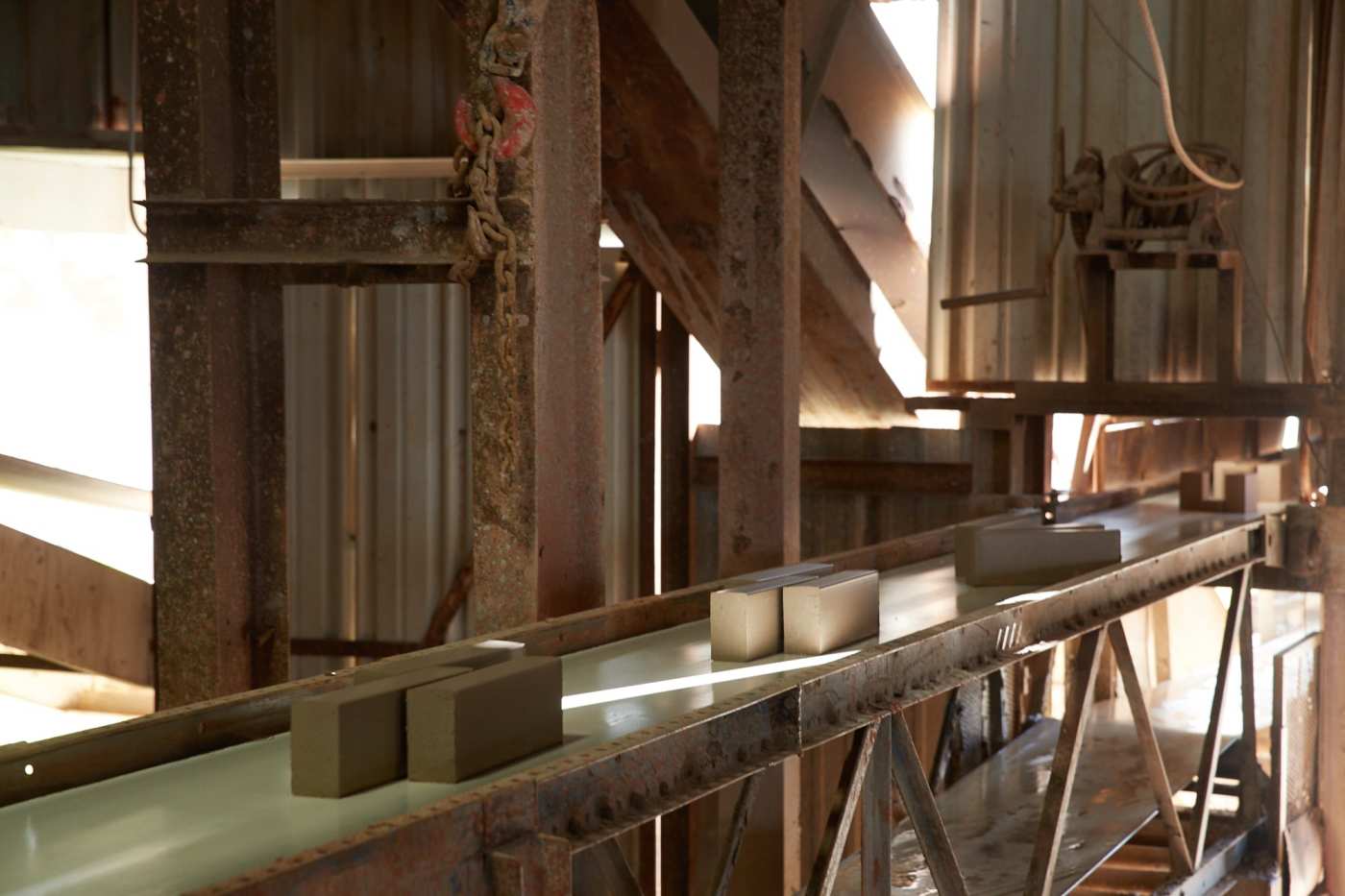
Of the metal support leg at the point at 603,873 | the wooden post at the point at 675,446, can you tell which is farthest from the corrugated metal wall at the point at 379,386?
the metal support leg at the point at 603,873

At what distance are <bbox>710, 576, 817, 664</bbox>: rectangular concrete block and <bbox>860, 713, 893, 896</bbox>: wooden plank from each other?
44cm

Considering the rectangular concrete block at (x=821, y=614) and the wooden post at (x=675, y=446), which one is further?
the wooden post at (x=675, y=446)

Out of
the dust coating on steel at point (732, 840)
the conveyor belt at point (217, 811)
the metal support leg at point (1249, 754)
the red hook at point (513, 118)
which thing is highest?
the red hook at point (513, 118)

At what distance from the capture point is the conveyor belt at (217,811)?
2.80 metres

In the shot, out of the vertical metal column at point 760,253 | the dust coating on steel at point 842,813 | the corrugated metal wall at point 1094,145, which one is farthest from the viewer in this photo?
the corrugated metal wall at point 1094,145

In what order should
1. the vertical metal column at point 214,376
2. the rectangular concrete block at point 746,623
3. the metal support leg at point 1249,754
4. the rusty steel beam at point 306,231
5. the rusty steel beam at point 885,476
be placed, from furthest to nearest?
the rusty steel beam at point 885,476
the metal support leg at point 1249,754
the vertical metal column at point 214,376
the rusty steel beam at point 306,231
the rectangular concrete block at point 746,623

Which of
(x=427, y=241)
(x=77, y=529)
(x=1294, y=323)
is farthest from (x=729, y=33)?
(x=77, y=529)

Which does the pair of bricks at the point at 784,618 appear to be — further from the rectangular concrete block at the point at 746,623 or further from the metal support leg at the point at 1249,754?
the metal support leg at the point at 1249,754

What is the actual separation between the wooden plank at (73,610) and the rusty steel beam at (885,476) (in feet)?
13.4

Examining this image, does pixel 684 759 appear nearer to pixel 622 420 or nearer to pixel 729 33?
pixel 729 33

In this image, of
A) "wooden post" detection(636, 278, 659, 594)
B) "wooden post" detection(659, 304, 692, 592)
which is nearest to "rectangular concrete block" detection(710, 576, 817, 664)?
"wooden post" detection(659, 304, 692, 592)

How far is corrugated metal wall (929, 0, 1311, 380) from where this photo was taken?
9.16 m

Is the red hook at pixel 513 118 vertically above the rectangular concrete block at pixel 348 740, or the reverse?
the red hook at pixel 513 118

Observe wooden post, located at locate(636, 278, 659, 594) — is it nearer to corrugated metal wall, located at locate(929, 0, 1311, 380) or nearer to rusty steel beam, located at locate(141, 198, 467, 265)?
corrugated metal wall, located at locate(929, 0, 1311, 380)
